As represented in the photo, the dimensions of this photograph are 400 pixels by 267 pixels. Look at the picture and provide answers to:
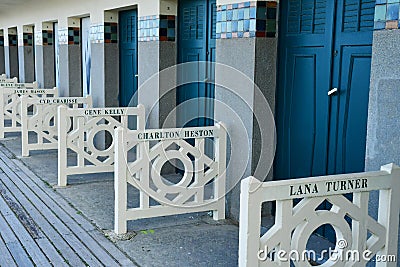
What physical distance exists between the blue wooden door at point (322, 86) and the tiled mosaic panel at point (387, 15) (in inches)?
15.5

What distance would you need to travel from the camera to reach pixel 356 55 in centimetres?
350

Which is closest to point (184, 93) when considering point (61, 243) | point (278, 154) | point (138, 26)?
point (138, 26)

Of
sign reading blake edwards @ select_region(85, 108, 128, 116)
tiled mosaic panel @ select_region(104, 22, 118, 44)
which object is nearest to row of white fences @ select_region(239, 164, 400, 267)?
sign reading blake edwards @ select_region(85, 108, 128, 116)

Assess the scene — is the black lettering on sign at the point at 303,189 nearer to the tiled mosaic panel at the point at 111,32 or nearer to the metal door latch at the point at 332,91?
the metal door latch at the point at 332,91

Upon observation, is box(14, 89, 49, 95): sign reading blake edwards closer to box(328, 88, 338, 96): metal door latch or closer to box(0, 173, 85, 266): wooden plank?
box(0, 173, 85, 266): wooden plank

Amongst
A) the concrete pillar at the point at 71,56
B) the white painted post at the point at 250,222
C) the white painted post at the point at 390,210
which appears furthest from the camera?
the concrete pillar at the point at 71,56

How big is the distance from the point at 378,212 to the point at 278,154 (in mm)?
1568

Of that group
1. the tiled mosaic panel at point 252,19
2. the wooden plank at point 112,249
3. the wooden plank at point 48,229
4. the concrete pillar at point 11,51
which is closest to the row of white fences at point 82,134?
the wooden plank at point 48,229

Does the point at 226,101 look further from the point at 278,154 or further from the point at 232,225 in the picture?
the point at 232,225

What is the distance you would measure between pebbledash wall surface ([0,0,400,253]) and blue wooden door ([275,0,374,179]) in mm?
134

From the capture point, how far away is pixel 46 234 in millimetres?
3895

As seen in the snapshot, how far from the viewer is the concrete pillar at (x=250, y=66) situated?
160 inches

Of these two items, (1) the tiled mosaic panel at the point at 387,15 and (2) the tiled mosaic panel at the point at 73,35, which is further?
(2) the tiled mosaic panel at the point at 73,35

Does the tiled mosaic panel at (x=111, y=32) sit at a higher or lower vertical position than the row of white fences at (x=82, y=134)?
higher
